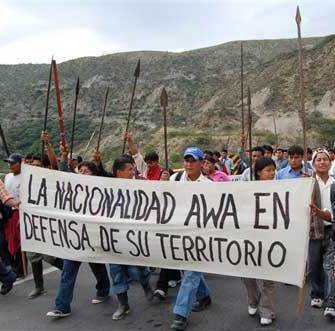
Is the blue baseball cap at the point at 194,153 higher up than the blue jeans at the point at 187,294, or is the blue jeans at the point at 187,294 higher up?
the blue baseball cap at the point at 194,153

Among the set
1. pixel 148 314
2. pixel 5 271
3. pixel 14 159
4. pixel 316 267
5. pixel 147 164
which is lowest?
pixel 148 314

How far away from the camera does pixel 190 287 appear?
4.73 meters

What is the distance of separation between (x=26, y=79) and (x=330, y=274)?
9900cm

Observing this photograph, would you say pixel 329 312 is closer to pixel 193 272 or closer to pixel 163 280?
pixel 193 272

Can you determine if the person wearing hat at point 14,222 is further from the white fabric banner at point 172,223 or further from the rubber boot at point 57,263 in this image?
the white fabric banner at point 172,223

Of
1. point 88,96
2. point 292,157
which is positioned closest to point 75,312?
point 292,157

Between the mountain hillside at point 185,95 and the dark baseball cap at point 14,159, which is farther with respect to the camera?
the mountain hillside at point 185,95

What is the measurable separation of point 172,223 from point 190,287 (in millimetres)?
585

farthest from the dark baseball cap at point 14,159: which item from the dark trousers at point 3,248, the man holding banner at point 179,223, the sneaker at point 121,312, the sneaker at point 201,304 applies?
the sneaker at point 201,304

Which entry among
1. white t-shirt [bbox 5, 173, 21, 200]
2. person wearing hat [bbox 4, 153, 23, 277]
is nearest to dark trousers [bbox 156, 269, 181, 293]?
person wearing hat [bbox 4, 153, 23, 277]

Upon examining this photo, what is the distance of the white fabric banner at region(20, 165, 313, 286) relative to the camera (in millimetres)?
4508

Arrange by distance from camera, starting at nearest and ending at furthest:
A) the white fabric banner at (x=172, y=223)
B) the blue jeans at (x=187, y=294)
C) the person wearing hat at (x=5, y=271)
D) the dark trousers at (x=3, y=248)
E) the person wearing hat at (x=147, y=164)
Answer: the white fabric banner at (x=172, y=223) → the blue jeans at (x=187, y=294) → the person wearing hat at (x=5, y=271) → the dark trousers at (x=3, y=248) → the person wearing hat at (x=147, y=164)

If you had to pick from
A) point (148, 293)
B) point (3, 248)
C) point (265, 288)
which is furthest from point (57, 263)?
point (265, 288)

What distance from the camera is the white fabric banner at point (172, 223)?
14.8 ft
